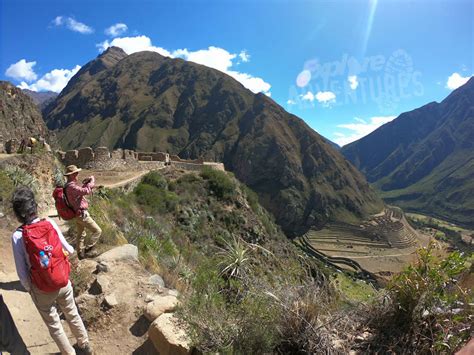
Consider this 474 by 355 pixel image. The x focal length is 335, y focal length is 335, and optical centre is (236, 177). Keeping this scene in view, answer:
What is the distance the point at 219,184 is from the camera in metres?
30.7

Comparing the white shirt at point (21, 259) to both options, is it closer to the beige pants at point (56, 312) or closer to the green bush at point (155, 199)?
the beige pants at point (56, 312)

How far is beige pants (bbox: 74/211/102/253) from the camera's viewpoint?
6.14 metres

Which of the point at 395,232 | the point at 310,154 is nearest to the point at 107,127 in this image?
the point at 310,154

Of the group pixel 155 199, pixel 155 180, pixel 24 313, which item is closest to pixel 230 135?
pixel 155 180

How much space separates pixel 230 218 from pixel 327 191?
355 feet

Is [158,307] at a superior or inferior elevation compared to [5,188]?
inferior

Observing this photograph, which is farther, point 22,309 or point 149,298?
point 149,298

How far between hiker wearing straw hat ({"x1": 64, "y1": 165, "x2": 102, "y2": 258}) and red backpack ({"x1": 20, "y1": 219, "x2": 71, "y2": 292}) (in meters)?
2.50

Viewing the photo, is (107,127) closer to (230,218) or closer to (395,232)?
(395,232)

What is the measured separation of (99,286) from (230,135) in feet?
482

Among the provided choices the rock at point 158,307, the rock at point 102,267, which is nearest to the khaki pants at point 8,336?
the rock at point 158,307

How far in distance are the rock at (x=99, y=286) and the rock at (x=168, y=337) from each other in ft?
4.90

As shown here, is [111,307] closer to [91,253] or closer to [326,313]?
[91,253]

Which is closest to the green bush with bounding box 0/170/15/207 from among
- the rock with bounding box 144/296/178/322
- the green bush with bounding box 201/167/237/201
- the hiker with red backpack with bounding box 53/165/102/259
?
the hiker with red backpack with bounding box 53/165/102/259
